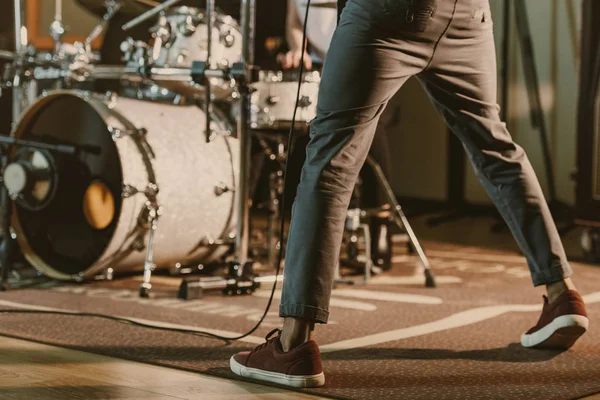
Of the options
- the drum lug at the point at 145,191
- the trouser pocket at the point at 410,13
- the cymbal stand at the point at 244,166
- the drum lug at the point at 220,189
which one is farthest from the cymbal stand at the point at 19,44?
the trouser pocket at the point at 410,13

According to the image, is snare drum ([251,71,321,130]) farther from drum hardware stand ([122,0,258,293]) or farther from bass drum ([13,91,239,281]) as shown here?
bass drum ([13,91,239,281])

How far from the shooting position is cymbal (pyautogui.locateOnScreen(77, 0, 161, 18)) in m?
3.72

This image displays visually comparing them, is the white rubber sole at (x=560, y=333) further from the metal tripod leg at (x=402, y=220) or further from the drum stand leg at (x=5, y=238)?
the drum stand leg at (x=5, y=238)

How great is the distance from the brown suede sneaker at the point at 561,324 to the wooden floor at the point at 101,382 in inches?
26.9

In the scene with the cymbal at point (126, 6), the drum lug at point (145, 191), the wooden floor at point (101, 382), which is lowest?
the wooden floor at point (101, 382)

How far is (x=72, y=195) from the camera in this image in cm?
335

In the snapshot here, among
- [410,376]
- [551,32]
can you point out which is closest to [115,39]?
[551,32]

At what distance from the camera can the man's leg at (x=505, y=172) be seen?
2.08 metres

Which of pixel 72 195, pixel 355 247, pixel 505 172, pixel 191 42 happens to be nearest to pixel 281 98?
pixel 191 42

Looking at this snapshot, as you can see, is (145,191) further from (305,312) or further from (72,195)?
(305,312)

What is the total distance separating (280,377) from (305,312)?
0.14 metres

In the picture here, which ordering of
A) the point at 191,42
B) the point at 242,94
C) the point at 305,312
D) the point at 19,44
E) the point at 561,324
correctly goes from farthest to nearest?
the point at 19,44 < the point at 191,42 < the point at 242,94 < the point at 561,324 < the point at 305,312

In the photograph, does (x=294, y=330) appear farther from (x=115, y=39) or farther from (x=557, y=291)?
(x=115, y=39)

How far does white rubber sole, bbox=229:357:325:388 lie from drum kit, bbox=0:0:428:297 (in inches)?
43.2
